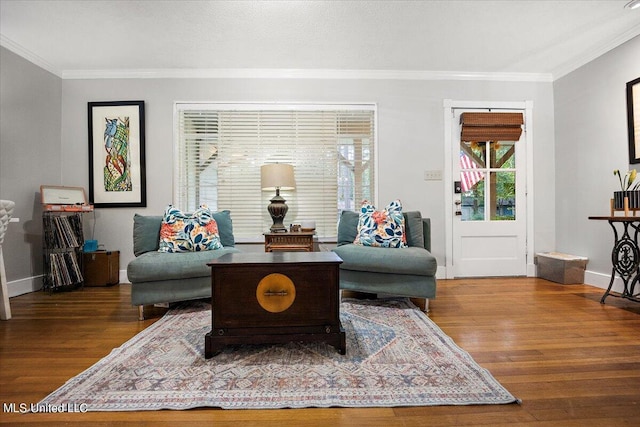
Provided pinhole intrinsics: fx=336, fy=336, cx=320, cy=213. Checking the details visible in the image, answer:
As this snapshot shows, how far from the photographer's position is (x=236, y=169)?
13.5 ft

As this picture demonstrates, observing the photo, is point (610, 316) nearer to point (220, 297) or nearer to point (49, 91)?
point (220, 297)

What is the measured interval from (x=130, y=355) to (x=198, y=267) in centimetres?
88

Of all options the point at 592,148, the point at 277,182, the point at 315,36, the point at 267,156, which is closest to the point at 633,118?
the point at 592,148

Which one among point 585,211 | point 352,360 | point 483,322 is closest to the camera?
point 352,360

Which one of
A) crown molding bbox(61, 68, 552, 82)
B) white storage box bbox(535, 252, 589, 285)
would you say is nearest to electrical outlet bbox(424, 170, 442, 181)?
crown molding bbox(61, 68, 552, 82)

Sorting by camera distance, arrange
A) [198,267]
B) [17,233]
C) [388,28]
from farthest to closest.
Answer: [17,233] < [388,28] < [198,267]

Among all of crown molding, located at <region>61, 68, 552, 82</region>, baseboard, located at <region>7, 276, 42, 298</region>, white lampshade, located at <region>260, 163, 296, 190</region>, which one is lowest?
baseboard, located at <region>7, 276, 42, 298</region>

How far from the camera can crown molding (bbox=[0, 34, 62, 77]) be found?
10.7 ft

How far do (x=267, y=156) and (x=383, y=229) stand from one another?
1.77 m

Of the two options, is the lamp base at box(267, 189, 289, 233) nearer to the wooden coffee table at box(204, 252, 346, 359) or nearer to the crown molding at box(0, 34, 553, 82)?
the crown molding at box(0, 34, 553, 82)

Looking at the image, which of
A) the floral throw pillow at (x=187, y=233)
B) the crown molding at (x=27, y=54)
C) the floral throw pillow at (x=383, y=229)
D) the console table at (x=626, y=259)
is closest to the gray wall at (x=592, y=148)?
the console table at (x=626, y=259)

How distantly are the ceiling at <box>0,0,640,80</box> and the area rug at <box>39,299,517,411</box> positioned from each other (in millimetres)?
2590

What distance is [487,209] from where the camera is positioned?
415 centimetres

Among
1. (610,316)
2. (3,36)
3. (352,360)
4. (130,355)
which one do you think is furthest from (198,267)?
(610,316)
